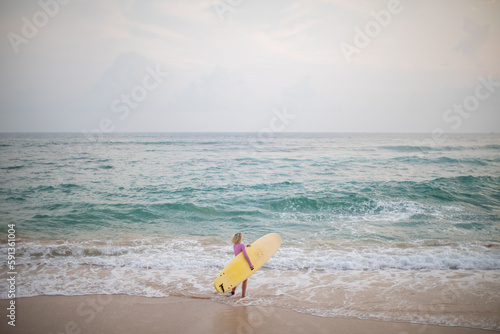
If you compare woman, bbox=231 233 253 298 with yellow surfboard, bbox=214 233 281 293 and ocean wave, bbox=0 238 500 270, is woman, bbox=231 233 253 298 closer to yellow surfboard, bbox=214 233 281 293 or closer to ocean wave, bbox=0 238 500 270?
yellow surfboard, bbox=214 233 281 293

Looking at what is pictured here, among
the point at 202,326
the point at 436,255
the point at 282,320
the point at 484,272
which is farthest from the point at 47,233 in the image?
the point at 484,272

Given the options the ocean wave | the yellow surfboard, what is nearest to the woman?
the yellow surfboard

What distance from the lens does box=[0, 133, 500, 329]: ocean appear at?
5.39 metres

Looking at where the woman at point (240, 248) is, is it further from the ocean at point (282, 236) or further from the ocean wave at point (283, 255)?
the ocean wave at point (283, 255)

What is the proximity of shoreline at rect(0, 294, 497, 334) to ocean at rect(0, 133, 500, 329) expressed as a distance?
0.77 feet

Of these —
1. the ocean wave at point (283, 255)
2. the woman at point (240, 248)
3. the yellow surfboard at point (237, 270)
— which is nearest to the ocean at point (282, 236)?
the ocean wave at point (283, 255)

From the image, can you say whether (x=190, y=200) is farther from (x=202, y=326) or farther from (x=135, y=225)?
(x=202, y=326)

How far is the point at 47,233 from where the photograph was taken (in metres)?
9.23

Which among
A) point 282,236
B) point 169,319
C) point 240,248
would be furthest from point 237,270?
point 282,236

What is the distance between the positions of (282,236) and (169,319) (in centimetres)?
523

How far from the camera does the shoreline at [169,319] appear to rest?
4.24 meters

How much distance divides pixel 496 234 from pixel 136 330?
11.4 meters

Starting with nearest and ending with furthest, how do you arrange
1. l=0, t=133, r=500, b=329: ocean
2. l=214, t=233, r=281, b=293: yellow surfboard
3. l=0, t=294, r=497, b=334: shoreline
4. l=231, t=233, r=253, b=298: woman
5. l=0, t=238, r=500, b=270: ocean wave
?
l=0, t=294, r=497, b=334: shoreline → l=214, t=233, r=281, b=293: yellow surfboard → l=231, t=233, r=253, b=298: woman → l=0, t=133, r=500, b=329: ocean → l=0, t=238, r=500, b=270: ocean wave

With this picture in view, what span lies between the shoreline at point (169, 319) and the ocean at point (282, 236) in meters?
0.24
